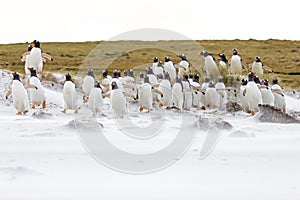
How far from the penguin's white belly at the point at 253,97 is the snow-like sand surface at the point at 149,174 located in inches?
125

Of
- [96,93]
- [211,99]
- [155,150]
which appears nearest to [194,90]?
[211,99]

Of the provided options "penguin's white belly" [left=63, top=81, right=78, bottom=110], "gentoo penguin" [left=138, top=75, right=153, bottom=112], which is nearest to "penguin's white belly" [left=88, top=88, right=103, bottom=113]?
"penguin's white belly" [left=63, top=81, right=78, bottom=110]

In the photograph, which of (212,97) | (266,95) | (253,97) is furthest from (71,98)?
(266,95)

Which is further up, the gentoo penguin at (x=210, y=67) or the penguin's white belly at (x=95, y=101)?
the gentoo penguin at (x=210, y=67)

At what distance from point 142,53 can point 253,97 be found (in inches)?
1103

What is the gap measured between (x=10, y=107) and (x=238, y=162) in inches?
256

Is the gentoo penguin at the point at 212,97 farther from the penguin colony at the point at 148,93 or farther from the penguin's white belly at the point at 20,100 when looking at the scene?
the penguin's white belly at the point at 20,100

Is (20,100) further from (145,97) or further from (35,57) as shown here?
(35,57)

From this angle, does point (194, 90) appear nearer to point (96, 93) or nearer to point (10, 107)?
point (96, 93)

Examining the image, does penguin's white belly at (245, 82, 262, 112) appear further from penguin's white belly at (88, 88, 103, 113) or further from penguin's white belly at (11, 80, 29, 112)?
penguin's white belly at (11, 80, 29, 112)

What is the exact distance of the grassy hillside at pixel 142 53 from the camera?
105 feet

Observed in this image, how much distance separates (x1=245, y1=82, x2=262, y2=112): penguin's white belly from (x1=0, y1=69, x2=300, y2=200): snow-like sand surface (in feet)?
10.4

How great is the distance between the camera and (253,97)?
444 inches

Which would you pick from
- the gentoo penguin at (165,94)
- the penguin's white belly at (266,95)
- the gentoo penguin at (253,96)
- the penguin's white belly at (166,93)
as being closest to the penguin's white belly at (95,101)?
the gentoo penguin at (165,94)
